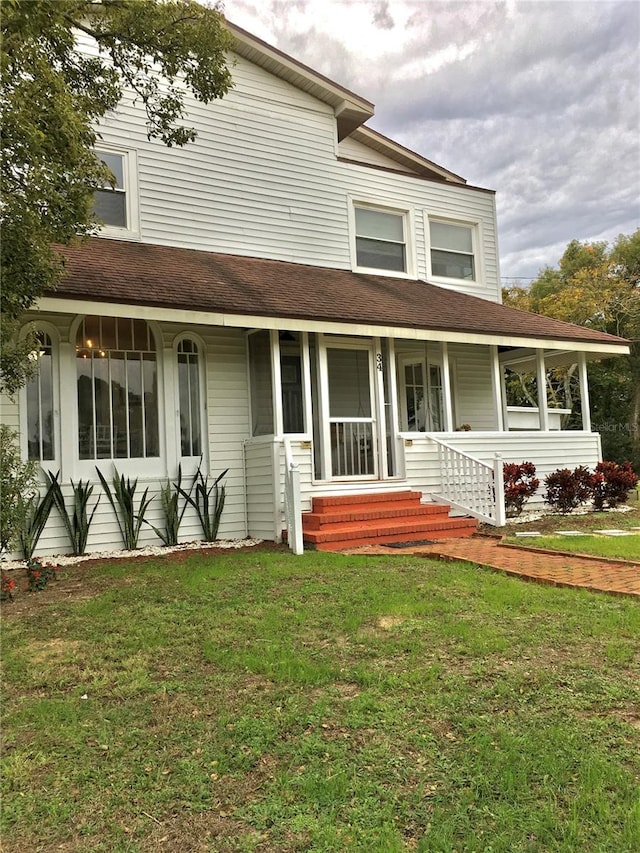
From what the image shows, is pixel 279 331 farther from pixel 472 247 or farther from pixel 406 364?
pixel 472 247

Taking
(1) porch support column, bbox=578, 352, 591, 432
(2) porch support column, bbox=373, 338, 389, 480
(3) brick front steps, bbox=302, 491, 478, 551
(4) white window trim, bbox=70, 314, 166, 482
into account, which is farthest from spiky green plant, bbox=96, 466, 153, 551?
(1) porch support column, bbox=578, 352, 591, 432

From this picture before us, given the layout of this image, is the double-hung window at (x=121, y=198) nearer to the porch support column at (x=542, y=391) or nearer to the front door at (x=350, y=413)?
the front door at (x=350, y=413)

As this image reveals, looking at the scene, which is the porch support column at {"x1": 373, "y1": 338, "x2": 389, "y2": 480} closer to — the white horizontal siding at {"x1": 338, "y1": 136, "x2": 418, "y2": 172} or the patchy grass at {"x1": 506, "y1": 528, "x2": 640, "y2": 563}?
the patchy grass at {"x1": 506, "y1": 528, "x2": 640, "y2": 563}

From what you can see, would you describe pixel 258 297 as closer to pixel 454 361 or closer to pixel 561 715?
pixel 454 361

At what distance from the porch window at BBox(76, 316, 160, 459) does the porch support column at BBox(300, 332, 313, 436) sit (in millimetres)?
2242

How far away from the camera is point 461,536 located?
30.0ft

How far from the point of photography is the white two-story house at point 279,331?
865 cm

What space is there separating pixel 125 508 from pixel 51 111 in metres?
5.20

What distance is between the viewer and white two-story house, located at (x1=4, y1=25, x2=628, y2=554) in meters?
8.65

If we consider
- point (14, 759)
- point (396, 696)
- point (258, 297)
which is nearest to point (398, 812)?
point (396, 696)

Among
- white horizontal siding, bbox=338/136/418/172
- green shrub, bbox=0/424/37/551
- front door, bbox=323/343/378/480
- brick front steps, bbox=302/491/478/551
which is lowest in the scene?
brick front steps, bbox=302/491/478/551

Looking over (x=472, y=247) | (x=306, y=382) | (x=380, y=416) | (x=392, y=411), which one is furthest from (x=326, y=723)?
(x=472, y=247)

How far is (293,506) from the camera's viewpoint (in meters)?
8.01

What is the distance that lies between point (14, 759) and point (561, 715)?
2661 mm
